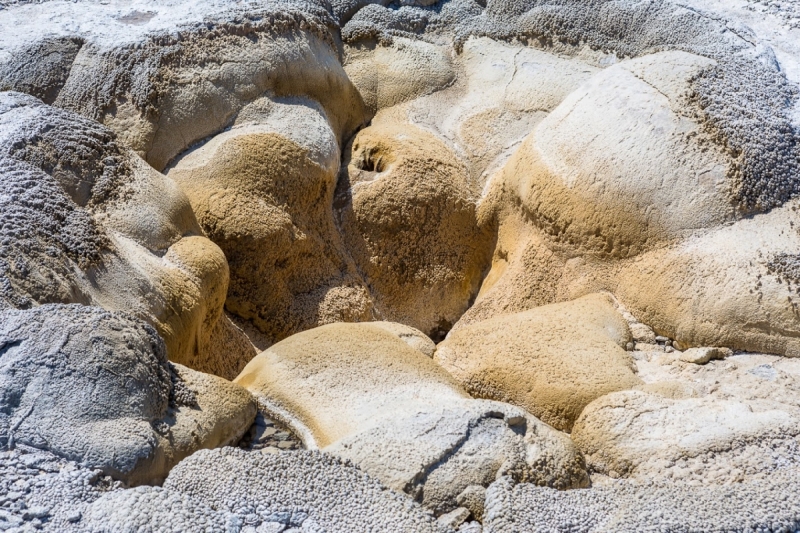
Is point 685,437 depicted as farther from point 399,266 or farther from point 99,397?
point 399,266

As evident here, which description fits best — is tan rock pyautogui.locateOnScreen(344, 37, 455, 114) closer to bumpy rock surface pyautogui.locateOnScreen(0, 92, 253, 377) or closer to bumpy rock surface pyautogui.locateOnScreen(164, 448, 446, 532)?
bumpy rock surface pyautogui.locateOnScreen(0, 92, 253, 377)

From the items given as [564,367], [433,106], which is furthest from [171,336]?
[433,106]

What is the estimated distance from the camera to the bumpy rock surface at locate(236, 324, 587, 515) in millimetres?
1782

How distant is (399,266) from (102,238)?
1159mm

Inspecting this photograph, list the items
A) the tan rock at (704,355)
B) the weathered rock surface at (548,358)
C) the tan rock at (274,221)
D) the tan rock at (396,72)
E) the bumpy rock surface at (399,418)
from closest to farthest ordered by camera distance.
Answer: the bumpy rock surface at (399,418) → the weathered rock surface at (548,358) → the tan rock at (704,355) → the tan rock at (274,221) → the tan rock at (396,72)

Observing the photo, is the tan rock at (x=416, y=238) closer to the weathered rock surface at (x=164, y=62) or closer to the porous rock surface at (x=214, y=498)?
the weathered rock surface at (x=164, y=62)

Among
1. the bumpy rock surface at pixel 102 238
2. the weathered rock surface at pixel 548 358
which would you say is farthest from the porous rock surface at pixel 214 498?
the weathered rock surface at pixel 548 358

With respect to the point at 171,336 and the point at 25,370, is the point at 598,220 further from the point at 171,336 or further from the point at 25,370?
the point at 25,370

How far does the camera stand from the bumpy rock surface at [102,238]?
2041 mm

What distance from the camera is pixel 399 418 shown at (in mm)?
1911

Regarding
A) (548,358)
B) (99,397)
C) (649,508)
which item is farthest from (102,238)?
(649,508)

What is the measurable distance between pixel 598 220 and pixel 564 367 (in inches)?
24.9

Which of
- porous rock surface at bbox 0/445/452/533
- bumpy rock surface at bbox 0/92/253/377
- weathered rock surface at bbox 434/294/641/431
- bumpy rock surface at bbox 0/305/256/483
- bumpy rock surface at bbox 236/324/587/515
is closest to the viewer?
porous rock surface at bbox 0/445/452/533

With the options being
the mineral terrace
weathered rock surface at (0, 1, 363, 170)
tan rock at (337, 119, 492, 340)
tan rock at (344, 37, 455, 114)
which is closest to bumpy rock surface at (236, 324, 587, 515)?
the mineral terrace
